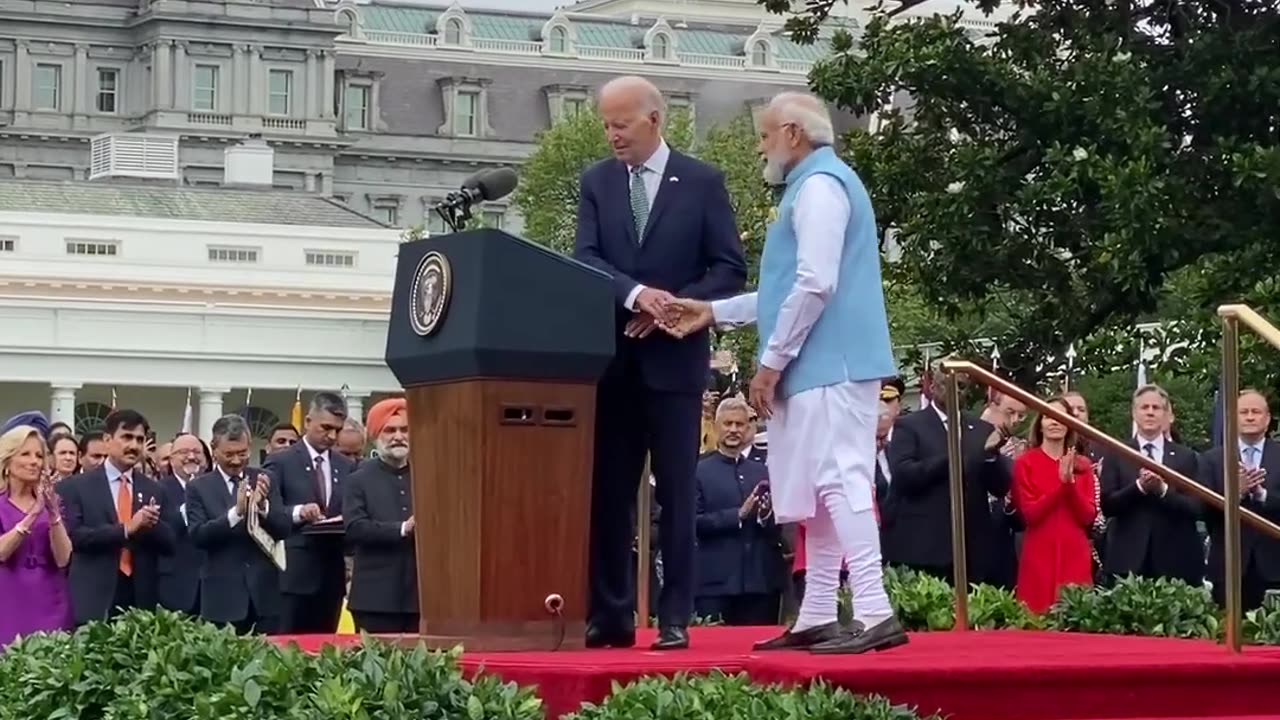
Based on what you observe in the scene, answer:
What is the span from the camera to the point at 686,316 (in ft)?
30.1

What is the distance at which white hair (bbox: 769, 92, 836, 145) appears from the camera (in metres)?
9.10

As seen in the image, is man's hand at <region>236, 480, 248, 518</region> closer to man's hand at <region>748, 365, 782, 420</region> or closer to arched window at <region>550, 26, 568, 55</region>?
man's hand at <region>748, 365, 782, 420</region>

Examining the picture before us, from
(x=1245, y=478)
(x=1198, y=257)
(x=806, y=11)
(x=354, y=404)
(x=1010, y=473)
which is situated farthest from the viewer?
(x=354, y=404)

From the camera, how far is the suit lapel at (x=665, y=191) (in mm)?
9344

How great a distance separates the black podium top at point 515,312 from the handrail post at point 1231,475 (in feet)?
6.04

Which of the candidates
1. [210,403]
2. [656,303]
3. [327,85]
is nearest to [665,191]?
[656,303]

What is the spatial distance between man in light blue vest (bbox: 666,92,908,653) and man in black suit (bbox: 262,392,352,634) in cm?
492

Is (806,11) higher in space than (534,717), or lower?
higher

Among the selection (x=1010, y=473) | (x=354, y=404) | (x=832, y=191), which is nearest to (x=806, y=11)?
(x=1010, y=473)

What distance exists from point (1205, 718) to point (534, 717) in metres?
2.10

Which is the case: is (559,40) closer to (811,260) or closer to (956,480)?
(956,480)

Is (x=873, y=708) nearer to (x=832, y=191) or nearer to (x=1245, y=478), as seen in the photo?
(x=832, y=191)

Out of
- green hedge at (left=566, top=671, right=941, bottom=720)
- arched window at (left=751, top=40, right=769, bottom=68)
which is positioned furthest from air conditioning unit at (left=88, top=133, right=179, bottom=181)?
green hedge at (left=566, top=671, right=941, bottom=720)

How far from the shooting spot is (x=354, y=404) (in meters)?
69.0
